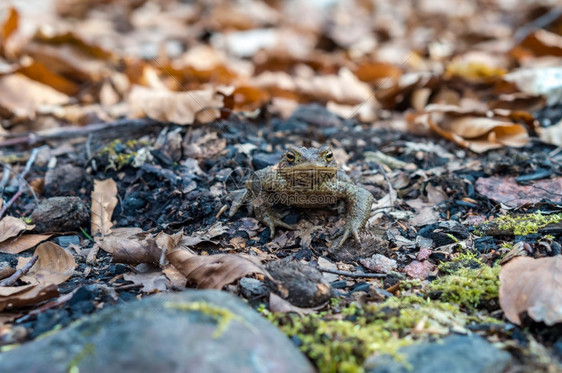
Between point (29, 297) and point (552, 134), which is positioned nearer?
point (29, 297)

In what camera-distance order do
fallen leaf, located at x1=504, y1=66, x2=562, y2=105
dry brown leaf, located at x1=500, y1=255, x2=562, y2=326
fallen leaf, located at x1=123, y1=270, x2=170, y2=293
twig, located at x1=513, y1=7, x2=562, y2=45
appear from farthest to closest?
twig, located at x1=513, y1=7, x2=562, y2=45, fallen leaf, located at x1=504, y1=66, x2=562, y2=105, fallen leaf, located at x1=123, y1=270, x2=170, y2=293, dry brown leaf, located at x1=500, y1=255, x2=562, y2=326

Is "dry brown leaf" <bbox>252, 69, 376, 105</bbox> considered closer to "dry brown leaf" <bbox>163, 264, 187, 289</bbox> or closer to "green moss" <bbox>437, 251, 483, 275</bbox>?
"green moss" <bbox>437, 251, 483, 275</bbox>

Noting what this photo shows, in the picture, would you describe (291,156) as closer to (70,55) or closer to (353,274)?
(353,274)

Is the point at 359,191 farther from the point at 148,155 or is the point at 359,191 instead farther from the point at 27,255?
the point at 27,255

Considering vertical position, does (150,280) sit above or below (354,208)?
below

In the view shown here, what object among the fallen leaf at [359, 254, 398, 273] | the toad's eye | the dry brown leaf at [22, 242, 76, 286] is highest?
the toad's eye

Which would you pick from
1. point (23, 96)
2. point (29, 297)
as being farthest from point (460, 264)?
point (23, 96)

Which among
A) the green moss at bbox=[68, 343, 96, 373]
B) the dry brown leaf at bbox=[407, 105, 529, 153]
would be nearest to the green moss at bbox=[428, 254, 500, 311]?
the green moss at bbox=[68, 343, 96, 373]
